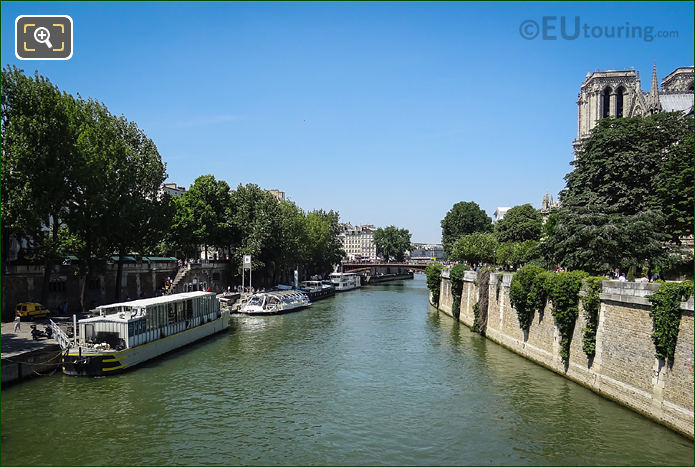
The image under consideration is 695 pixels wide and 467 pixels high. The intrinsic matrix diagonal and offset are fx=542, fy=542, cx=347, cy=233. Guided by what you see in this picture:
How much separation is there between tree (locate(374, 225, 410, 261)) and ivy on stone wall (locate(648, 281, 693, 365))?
150279 mm

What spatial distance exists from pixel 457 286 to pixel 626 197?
18.8m

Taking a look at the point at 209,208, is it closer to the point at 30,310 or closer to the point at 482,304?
the point at 30,310

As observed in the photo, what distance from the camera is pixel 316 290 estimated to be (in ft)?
261

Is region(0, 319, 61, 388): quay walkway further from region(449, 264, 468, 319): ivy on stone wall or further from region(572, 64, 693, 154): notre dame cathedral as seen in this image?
region(572, 64, 693, 154): notre dame cathedral

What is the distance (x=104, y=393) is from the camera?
82.5ft

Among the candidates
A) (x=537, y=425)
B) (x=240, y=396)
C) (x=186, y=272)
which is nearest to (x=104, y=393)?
(x=240, y=396)

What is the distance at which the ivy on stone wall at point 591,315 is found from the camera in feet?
83.8

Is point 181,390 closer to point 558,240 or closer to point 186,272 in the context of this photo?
point 558,240

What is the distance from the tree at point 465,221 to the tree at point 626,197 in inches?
2651

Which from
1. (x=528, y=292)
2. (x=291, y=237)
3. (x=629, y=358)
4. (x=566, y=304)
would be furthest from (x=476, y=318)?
(x=291, y=237)

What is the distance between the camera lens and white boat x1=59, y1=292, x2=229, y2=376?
2769 cm

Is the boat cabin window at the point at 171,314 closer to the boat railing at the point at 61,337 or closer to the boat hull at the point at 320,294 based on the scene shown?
the boat railing at the point at 61,337

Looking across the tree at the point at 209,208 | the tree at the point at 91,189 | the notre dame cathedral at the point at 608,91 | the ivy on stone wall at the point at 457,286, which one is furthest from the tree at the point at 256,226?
the notre dame cathedral at the point at 608,91

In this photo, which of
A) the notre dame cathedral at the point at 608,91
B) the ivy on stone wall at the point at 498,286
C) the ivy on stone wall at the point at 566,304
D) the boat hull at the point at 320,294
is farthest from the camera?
the notre dame cathedral at the point at 608,91
